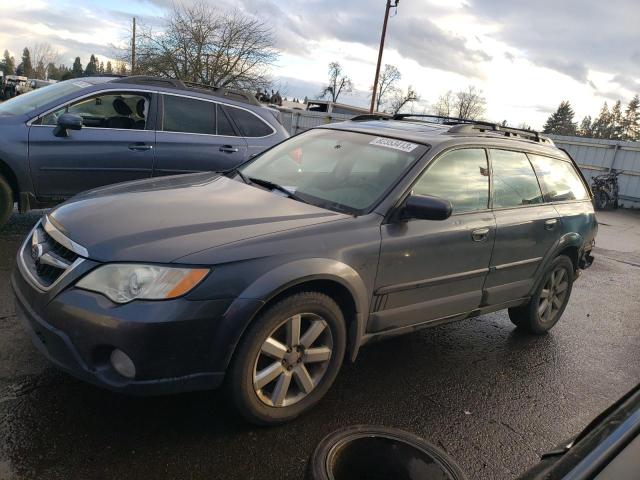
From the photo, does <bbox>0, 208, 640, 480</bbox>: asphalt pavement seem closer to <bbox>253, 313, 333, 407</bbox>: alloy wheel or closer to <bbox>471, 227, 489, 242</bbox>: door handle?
<bbox>253, 313, 333, 407</bbox>: alloy wheel

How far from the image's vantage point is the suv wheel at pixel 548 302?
458 centimetres

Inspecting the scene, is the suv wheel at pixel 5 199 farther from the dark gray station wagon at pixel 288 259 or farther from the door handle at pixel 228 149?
the dark gray station wagon at pixel 288 259

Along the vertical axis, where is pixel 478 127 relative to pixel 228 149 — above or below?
above

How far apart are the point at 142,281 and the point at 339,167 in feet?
5.65

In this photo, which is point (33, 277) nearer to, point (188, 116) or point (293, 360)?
point (293, 360)

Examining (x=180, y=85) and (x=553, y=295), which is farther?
(x=180, y=85)

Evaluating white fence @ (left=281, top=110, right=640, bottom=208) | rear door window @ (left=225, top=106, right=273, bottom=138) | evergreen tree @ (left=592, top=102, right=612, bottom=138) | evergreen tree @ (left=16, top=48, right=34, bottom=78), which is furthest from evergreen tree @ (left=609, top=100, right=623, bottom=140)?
evergreen tree @ (left=16, top=48, right=34, bottom=78)

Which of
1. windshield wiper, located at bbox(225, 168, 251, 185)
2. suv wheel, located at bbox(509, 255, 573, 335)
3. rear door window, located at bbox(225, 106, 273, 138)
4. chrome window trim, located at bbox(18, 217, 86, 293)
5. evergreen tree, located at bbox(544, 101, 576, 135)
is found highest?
evergreen tree, located at bbox(544, 101, 576, 135)

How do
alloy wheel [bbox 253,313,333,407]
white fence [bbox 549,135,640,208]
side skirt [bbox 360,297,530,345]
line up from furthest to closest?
1. white fence [bbox 549,135,640,208]
2. side skirt [bbox 360,297,530,345]
3. alloy wheel [bbox 253,313,333,407]

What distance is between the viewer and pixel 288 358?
9.11 feet

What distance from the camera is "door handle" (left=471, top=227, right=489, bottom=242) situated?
361cm

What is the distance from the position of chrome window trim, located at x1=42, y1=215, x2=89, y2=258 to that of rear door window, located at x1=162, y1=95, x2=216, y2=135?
328cm

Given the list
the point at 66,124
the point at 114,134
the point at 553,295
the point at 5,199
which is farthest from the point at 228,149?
the point at 553,295

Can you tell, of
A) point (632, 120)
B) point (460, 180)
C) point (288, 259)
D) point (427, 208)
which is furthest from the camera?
point (632, 120)
